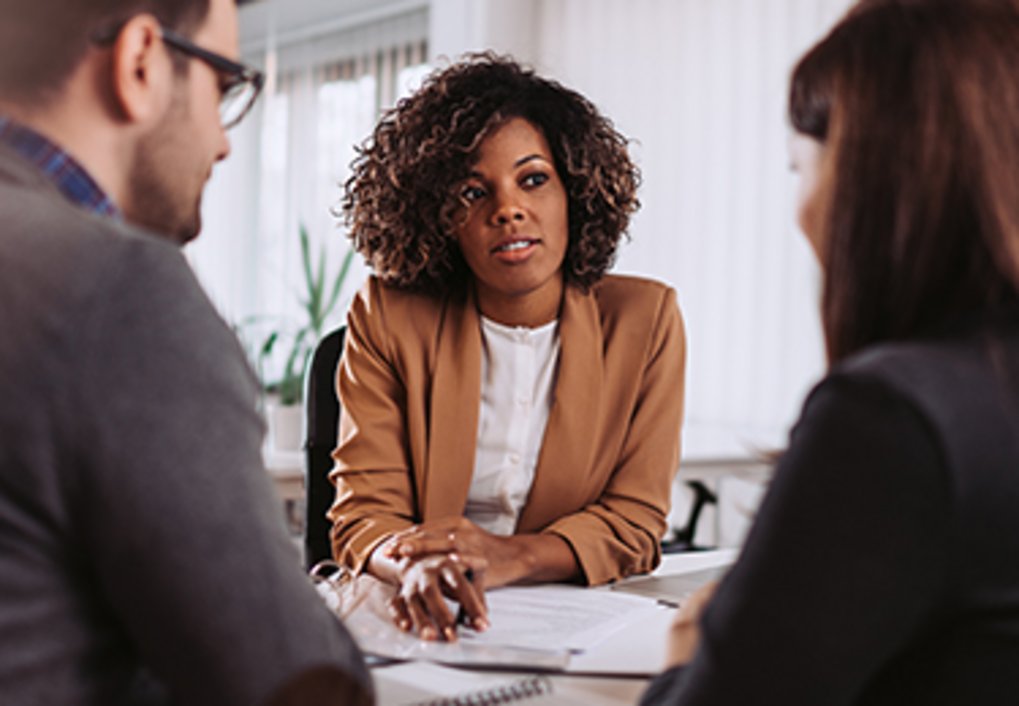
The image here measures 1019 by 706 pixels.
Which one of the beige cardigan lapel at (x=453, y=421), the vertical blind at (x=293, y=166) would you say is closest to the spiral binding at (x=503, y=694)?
the beige cardigan lapel at (x=453, y=421)

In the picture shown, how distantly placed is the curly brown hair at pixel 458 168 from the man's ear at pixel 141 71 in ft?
3.20

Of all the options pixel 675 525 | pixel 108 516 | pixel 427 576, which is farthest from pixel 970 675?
pixel 675 525

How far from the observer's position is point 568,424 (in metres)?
1.73

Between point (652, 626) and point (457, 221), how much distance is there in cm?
81

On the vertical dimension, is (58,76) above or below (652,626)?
above

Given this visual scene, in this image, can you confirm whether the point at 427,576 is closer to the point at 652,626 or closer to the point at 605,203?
the point at 652,626

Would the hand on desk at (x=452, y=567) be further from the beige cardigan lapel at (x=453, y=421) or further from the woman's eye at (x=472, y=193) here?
the woman's eye at (x=472, y=193)

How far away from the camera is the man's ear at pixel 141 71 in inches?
30.4

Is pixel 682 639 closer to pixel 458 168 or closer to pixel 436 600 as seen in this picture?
pixel 436 600

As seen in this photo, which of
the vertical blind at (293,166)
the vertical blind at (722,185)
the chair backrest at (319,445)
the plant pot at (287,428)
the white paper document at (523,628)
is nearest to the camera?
the white paper document at (523,628)

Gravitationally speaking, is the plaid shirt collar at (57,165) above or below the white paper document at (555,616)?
above

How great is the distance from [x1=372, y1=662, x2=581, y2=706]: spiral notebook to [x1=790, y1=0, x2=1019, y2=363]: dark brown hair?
46 cm

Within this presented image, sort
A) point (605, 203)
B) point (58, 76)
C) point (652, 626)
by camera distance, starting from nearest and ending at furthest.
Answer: point (58, 76) → point (652, 626) → point (605, 203)

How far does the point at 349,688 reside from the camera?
0.77m
